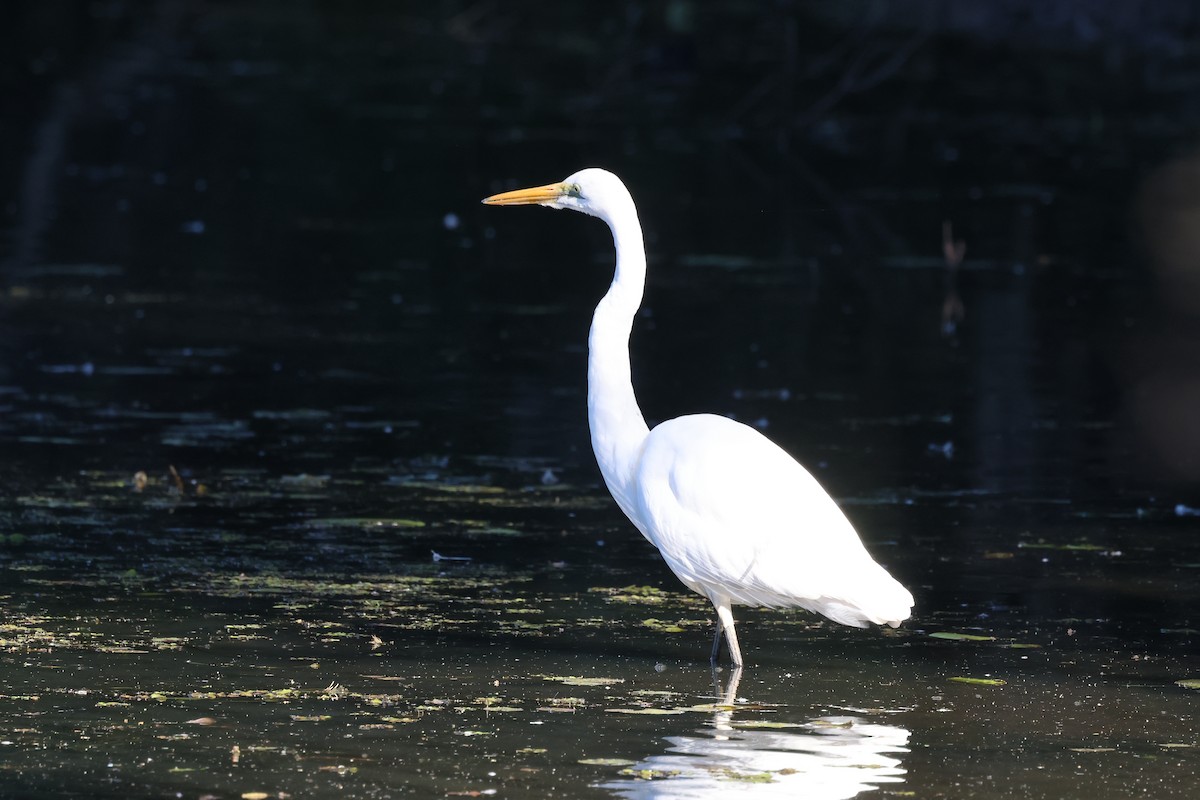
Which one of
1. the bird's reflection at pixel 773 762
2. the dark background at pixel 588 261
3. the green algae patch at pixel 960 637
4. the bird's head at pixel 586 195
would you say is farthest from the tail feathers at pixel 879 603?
the dark background at pixel 588 261

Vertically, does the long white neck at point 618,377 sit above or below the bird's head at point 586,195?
below

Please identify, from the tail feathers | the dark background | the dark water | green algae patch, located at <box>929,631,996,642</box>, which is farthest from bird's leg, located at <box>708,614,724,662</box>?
the dark background

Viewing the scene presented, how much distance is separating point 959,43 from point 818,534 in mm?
37327

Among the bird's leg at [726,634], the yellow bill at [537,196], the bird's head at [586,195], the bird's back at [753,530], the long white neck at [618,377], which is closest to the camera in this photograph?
the bird's back at [753,530]

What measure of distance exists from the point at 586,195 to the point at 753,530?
1.66m

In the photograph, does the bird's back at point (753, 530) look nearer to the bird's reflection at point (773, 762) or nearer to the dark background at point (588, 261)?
the bird's reflection at point (773, 762)

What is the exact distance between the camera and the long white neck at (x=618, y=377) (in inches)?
301

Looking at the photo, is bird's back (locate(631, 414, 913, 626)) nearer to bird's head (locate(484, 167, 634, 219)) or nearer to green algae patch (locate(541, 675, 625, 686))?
green algae patch (locate(541, 675, 625, 686))

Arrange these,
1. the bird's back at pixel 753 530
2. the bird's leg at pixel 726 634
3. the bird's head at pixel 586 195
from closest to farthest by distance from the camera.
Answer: the bird's back at pixel 753 530
the bird's leg at pixel 726 634
the bird's head at pixel 586 195

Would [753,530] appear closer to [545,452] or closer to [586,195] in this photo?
[586,195]

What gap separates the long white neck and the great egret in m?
0.01

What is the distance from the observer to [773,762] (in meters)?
6.07

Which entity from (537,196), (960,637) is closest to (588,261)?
(537,196)

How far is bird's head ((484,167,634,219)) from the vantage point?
7.91 metres
